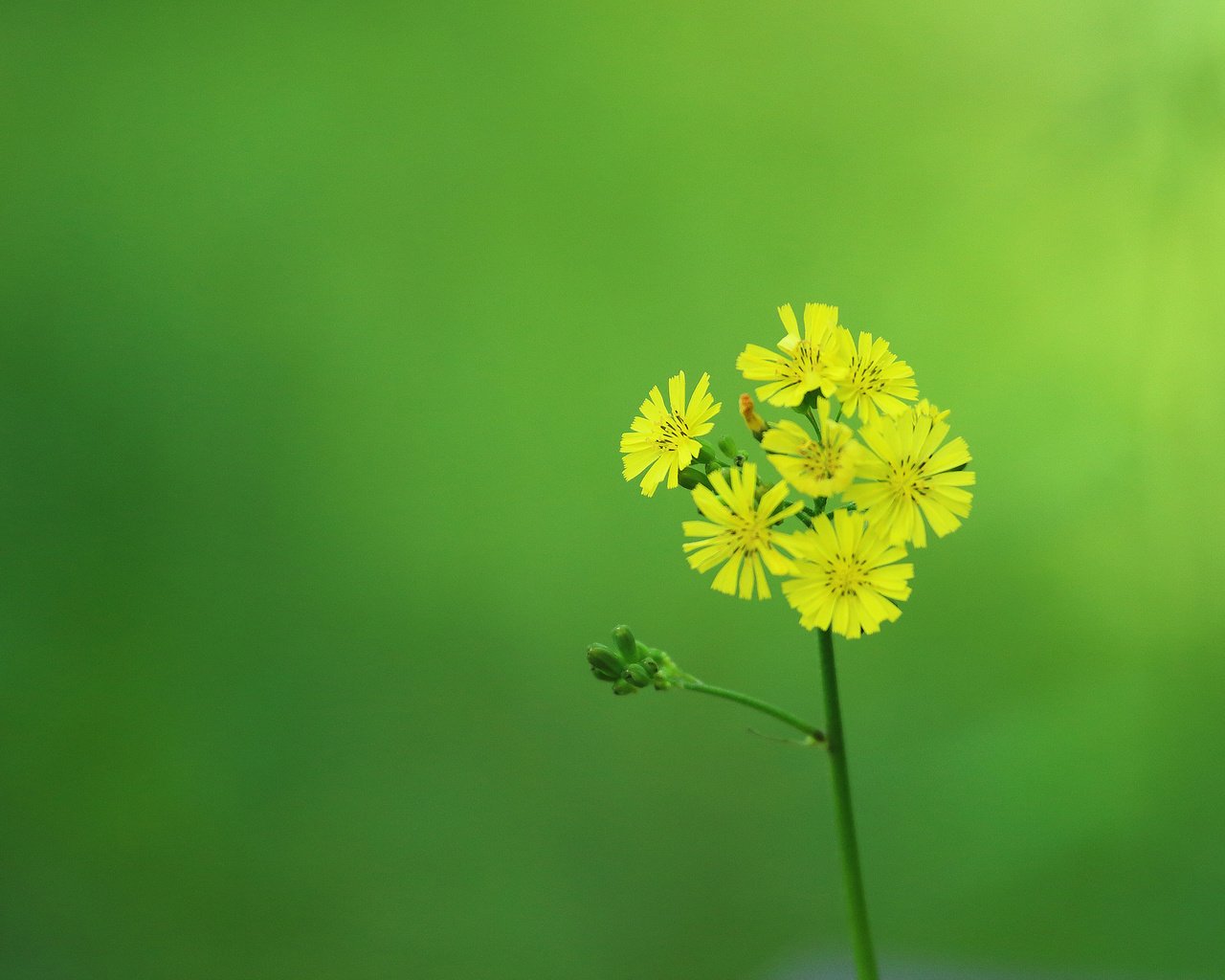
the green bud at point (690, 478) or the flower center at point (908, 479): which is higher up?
the green bud at point (690, 478)

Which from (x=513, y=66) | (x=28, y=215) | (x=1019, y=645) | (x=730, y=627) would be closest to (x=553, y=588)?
(x=730, y=627)

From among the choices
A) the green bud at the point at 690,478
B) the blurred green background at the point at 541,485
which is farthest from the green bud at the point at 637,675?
the blurred green background at the point at 541,485

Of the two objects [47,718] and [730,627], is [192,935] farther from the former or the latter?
[730,627]

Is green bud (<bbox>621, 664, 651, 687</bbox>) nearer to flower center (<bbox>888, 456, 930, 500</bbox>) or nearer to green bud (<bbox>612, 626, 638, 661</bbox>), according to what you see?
green bud (<bbox>612, 626, 638, 661</bbox>)

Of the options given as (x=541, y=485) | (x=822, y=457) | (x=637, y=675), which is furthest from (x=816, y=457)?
(x=541, y=485)

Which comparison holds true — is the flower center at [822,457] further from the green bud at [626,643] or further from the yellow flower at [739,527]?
the green bud at [626,643]

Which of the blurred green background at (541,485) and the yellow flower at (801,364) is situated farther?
the blurred green background at (541,485)

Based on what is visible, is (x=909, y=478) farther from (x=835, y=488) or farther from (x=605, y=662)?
(x=605, y=662)
